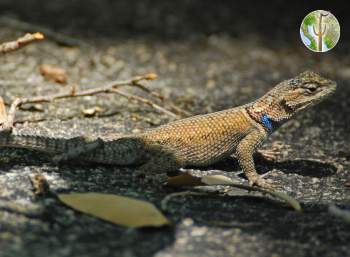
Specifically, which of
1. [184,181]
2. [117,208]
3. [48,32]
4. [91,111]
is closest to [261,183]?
[184,181]

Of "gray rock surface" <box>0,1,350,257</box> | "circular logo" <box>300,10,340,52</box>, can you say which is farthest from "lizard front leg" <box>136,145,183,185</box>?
"circular logo" <box>300,10,340,52</box>

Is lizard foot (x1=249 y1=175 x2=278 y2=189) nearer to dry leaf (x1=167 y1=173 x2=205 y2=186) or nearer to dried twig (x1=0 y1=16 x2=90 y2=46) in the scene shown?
dry leaf (x1=167 y1=173 x2=205 y2=186)

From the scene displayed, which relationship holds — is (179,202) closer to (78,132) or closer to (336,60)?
(78,132)

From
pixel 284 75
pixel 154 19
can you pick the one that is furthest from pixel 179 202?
pixel 154 19

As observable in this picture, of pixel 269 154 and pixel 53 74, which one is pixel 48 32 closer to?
pixel 53 74

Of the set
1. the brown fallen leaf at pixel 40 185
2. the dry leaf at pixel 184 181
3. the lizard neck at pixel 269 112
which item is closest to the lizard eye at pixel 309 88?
the lizard neck at pixel 269 112

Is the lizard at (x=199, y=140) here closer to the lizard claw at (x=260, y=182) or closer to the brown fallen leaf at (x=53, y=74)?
the lizard claw at (x=260, y=182)
